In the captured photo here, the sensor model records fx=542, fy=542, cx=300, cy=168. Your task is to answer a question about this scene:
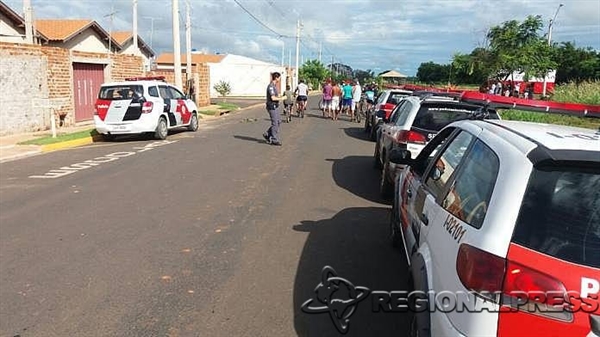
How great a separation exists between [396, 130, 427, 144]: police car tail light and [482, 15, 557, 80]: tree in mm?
14980

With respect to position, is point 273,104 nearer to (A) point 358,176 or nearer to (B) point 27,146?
(A) point 358,176

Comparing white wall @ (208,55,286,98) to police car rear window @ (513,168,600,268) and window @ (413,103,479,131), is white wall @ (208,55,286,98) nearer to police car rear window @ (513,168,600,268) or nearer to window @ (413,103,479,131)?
window @ (413,103,479,131)

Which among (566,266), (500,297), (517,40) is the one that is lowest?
(500,297)

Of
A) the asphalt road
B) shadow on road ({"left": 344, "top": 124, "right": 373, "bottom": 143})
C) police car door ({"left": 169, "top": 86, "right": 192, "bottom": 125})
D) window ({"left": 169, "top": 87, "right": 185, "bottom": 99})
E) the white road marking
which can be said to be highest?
window ({"left": 169, "top": 87, "right": 185, "bottom": 99})

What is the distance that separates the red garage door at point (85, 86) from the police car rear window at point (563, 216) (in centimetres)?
2044

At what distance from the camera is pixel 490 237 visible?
7.86 feet

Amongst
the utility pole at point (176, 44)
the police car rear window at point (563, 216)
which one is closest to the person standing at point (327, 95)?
the utility pole at point (176, 44)

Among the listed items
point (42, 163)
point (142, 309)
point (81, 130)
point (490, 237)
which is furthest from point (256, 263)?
point (81, 130)

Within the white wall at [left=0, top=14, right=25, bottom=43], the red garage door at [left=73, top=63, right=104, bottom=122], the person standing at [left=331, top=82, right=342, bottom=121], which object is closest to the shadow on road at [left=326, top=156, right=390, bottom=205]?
the person standing at [left=331, top=82, right=342, bottom=121]

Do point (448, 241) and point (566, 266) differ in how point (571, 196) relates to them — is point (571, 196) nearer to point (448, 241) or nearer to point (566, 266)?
point (566, 266)

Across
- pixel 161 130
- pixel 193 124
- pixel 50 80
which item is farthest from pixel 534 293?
pixel 50 80

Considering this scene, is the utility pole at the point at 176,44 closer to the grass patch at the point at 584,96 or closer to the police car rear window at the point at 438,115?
the grass patch at the point at 584,96

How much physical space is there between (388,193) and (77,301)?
5.08 m

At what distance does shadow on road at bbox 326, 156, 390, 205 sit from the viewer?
8719 millimetres
